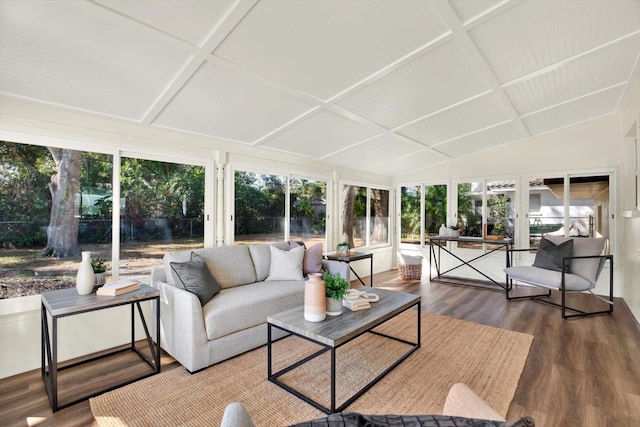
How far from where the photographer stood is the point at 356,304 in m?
2.46

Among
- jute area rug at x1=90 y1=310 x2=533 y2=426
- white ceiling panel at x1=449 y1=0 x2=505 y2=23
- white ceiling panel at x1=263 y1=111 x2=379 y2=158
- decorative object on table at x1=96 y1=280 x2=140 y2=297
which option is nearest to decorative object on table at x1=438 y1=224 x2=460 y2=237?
white ceiling panel at x1=263 y1=111 x2=379 y2=158

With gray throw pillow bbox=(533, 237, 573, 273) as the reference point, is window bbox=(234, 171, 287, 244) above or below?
above

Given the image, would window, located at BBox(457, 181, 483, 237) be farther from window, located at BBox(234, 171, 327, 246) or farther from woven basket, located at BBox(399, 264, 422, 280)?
window, located at BBox(234, 171, 327, 246)

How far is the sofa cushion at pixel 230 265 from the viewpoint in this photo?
316 centimetres

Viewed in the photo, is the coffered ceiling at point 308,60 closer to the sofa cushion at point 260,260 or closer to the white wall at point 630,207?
the white wall at point 630,207

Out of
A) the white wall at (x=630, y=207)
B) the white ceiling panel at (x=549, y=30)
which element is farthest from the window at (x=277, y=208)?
the white wall at (x=630, y=207)

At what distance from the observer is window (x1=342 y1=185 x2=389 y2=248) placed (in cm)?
577

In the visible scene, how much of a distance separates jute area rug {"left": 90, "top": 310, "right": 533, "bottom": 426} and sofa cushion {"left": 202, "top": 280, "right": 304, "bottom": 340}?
11.3 inches

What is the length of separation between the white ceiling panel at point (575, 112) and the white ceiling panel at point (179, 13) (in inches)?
166

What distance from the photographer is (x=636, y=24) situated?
2451 mm

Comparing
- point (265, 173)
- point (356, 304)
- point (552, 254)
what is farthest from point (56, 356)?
point (552, 254)

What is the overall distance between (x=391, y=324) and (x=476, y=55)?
2.69 m

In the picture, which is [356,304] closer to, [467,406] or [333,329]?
[333,329]

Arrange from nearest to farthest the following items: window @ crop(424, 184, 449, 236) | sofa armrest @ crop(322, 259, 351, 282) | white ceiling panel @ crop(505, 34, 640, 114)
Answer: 1. white ceiling panel @ crop(505, 34, 640, 114)
2. sofa armrest @ crop(322, 259, 351, 282)
3. window @ crop(424, 184, 449, 236)
